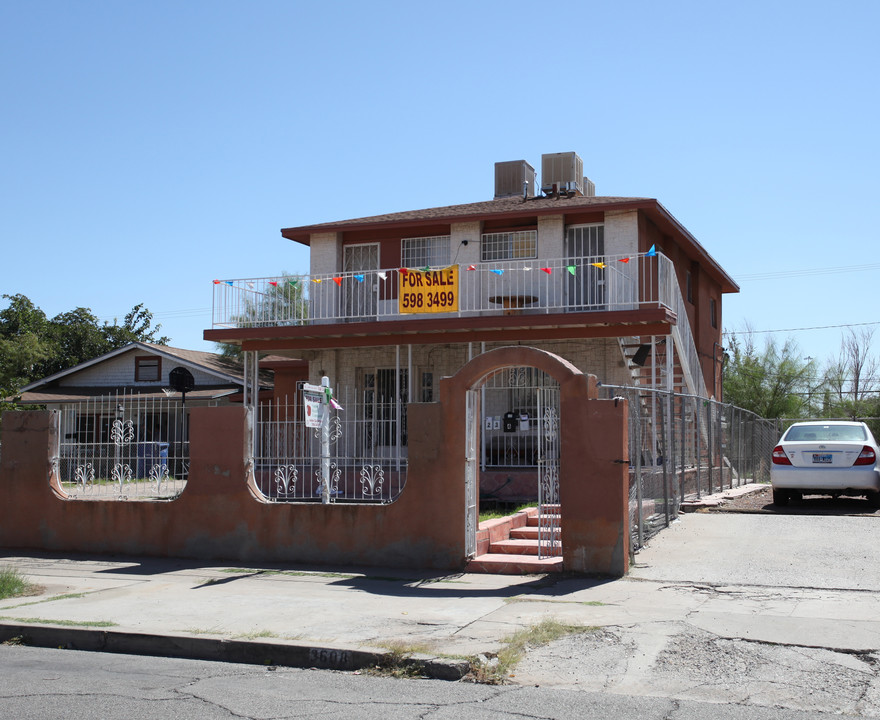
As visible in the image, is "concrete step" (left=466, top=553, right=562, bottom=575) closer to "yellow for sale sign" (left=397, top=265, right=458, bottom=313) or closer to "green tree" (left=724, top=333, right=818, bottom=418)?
"yellow for sale sign" (left=397, top=265, right=458, bottom=313)

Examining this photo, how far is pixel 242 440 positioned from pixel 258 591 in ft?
8.77

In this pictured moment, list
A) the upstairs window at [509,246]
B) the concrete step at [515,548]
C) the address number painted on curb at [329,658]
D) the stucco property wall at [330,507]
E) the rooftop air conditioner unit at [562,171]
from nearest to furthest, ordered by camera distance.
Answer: the address number painted on curb at [329,658]
the stucco property wall at [330,507]
the concrete step at [515,548]
the upstairs window at [509,246]
the rooftop air conditioner unit at [562,171]

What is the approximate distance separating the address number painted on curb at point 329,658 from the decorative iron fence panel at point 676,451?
15.2ft

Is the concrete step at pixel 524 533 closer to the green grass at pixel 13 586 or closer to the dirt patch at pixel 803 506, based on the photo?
the dirt patch at pixel 803 506

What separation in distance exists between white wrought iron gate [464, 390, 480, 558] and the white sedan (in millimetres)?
6404

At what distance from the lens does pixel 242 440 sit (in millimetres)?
11953

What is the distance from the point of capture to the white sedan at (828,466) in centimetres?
1448

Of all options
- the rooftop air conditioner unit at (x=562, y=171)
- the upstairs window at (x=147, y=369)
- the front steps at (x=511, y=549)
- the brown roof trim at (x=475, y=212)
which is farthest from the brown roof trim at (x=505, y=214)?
the upstairs window at (x=147, y=369)

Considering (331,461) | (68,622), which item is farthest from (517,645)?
(331,461)

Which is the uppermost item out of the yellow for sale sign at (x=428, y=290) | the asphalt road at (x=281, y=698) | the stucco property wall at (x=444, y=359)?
the yellow for sale sign at (x=428, y=290)

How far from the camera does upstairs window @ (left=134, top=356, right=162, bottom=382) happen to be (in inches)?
1261

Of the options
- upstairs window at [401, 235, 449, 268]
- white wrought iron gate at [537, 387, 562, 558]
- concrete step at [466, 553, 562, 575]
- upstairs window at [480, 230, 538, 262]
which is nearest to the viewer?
concrete step at [466, 553, 562, 575]

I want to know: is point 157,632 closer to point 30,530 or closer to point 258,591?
point 258,591

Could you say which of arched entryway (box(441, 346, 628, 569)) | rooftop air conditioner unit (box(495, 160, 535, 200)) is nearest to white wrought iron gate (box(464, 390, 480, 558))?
arched entryway (box(441, 346, 628, 569))
